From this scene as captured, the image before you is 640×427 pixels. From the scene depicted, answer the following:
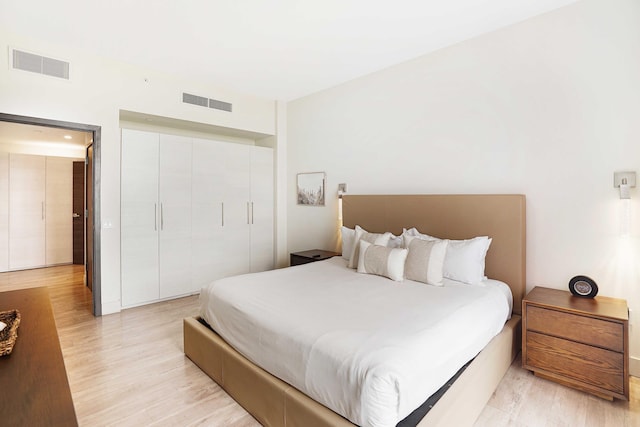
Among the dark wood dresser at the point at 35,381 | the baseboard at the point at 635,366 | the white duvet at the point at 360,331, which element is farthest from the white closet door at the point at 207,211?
the baseboard at the point at 635,366

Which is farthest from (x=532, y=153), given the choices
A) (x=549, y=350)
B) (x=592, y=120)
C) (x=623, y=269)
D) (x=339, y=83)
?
(x=339, y=83)

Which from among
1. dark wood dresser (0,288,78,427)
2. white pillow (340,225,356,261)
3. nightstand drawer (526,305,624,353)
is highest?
white pillow (340,225,356,261)

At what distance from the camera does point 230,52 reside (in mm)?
3441

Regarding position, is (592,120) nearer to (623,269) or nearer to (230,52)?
(623,269)

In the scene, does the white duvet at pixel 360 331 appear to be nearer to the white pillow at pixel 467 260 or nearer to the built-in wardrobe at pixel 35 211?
the white pillow at pixel 467 260

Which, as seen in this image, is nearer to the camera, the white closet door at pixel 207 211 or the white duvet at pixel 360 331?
the white duvet at pixel 360 331

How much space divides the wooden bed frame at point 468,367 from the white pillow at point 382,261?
26.4 inches

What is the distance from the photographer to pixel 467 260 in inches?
107

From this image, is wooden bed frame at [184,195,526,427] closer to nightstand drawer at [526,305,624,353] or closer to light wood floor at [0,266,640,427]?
light wood floor at [0,266,640,427]

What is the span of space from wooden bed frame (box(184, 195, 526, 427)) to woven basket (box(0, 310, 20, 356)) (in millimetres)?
1099

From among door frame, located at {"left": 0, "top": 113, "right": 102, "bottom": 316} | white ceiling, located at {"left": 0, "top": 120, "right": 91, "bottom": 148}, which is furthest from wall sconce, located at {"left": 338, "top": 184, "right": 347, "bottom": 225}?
white ceiling, located at {"left": 0, "top": 120, "right": 91, "bottom": 148}

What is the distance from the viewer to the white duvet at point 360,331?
1.41 meters

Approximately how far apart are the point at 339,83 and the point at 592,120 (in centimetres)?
278

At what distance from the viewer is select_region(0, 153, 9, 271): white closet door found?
18.6 ft
